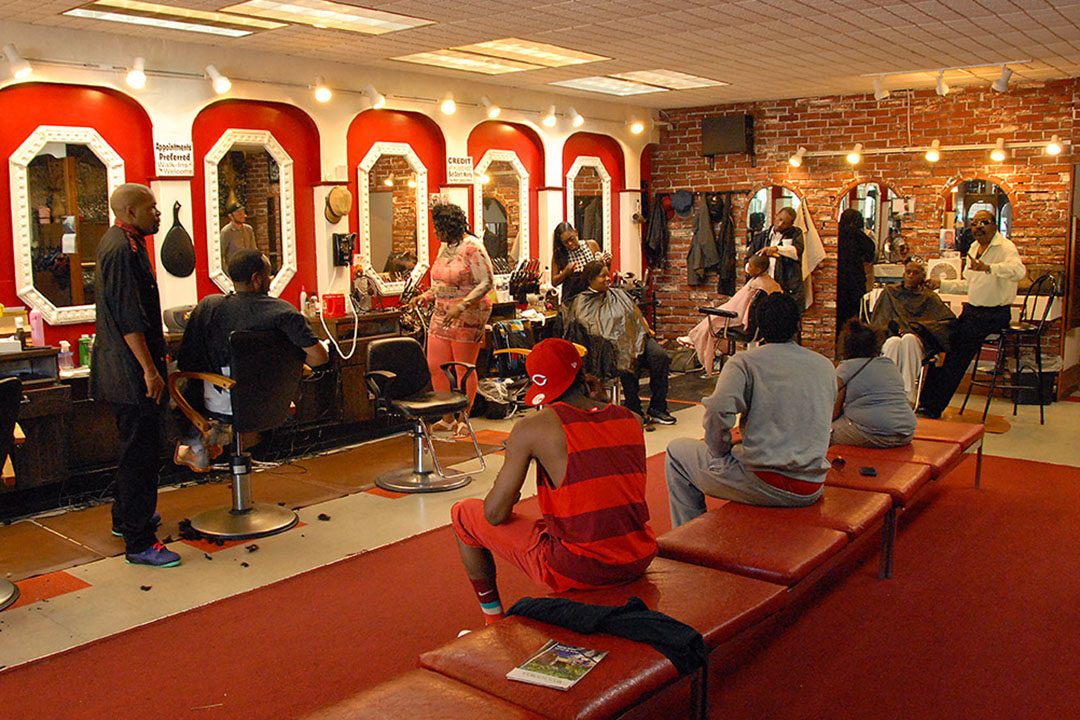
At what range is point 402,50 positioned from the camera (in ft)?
21.0

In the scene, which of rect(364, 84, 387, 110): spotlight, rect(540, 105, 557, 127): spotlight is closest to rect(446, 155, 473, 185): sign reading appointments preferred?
rect(364, 84, 387, 110): spotlight

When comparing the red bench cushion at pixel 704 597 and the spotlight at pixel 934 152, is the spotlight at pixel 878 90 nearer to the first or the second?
the spotlight at pixel 934 152

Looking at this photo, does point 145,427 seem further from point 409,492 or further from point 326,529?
point 409,492

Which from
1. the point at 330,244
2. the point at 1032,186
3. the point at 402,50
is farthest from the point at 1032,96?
the point at 330,244

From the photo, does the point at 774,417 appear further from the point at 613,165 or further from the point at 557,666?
the point at 613,165

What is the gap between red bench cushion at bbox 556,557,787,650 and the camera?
262 cm

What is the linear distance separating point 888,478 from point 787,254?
17.2 ft

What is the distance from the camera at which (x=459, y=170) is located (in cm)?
788

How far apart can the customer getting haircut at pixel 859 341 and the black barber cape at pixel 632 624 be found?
8.56 feet

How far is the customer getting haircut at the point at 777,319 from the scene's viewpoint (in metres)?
3.71

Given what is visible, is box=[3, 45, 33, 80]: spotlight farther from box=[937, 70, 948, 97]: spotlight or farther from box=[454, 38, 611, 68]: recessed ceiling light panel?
box=[937, 70, 948, 97]: spotlight

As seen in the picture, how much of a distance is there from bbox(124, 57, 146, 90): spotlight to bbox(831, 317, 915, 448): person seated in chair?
4.18 m

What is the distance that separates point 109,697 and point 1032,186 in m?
8.00

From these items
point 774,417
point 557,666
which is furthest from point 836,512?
point 557,666
